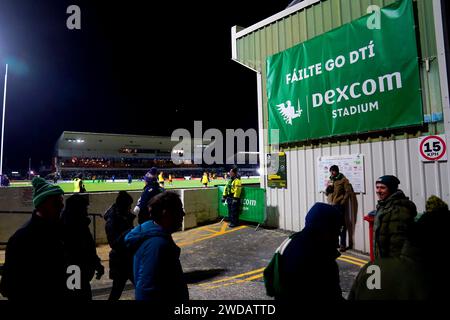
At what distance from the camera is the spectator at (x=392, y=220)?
3.77 m

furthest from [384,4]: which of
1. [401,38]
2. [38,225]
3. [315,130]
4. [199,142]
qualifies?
[199,142]

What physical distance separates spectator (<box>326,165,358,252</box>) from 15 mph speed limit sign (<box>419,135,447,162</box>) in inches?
65.3

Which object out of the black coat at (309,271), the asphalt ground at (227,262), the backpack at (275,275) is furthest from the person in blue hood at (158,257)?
the asphalt ground at (227,262)

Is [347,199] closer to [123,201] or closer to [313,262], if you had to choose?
[123,201]

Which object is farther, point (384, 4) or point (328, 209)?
point (384, 4)

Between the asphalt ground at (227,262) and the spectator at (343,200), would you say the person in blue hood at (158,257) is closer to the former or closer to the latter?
the asphalt ground at (227,262)

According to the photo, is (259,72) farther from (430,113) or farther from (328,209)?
(328,209)

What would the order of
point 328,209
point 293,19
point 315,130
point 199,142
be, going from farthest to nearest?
point 199,142 → point 293,19 → point 315,130 → point 328,209

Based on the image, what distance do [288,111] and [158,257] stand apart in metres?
7.83

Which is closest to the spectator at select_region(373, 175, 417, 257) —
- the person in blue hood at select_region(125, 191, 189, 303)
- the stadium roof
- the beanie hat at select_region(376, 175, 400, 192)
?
the beanie hat at select_region(376, 175, 400, 192)

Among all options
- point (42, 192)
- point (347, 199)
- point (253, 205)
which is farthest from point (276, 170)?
point (42, 192)

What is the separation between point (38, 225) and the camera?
241 centimetres

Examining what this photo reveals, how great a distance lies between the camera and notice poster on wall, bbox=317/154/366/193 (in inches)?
282

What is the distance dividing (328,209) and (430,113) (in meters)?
5.75
